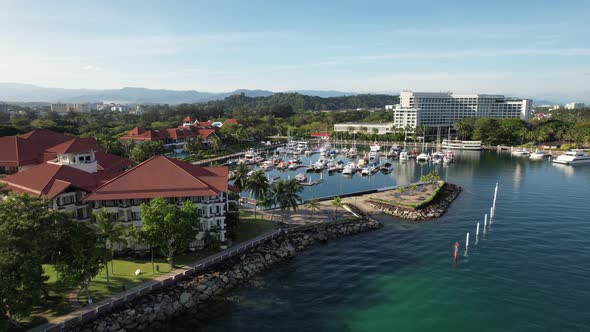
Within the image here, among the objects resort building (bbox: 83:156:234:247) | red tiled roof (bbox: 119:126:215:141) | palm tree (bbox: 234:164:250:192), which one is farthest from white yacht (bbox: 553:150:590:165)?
red tiled roof (bbox: 119:126:215:141)

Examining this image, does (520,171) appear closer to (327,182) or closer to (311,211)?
(327,182)

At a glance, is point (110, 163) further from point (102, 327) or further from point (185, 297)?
point (102, 327)

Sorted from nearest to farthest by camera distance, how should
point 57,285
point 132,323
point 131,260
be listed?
point 132,323, point 57,285, point 131,260

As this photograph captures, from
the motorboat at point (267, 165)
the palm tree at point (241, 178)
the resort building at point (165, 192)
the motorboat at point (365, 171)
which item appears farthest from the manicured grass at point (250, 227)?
the motorboat at point (267, 165)

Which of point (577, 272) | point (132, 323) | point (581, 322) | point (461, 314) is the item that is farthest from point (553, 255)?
point (132, 323)

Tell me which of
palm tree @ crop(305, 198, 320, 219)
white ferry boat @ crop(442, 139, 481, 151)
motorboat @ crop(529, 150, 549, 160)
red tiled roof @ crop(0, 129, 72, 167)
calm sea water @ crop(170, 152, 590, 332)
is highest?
red tiled roof @ crop(0, 129, 72, 167)

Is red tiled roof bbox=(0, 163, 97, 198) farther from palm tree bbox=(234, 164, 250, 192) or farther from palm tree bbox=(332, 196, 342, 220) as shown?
palm tree bbox=(332, 196, 342, 220)

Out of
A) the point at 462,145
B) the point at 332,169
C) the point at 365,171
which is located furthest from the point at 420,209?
the point at 462,145

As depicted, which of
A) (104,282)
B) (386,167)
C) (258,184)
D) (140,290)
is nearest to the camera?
(140,290)
